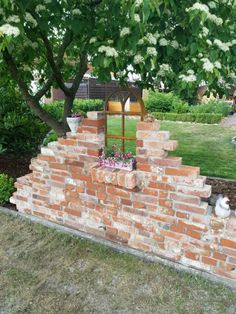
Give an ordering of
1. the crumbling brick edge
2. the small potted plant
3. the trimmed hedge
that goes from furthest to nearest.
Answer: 1. the trimmed hedge
2. the small potted plant
3. the crumbling brick edge

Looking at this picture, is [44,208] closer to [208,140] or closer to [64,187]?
[64,187]

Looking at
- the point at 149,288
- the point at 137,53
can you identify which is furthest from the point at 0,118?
the point at 149,288

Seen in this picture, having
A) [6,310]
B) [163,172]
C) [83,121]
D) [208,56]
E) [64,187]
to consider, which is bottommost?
[6,310]

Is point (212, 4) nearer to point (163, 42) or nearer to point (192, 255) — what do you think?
point (163, 42)

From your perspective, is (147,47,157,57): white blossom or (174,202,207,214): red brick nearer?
(147,47,157,57): white blossom

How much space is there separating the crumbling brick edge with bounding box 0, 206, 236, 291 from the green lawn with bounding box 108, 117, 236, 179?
3.61 meters

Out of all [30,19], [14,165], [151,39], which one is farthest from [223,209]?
[14,165]

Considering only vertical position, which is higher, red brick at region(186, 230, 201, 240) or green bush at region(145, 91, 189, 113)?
green bush at region(145, 91, 189, 113)

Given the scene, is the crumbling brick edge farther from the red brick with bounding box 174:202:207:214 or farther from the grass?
the red brick with bounding box 174:202:207:214

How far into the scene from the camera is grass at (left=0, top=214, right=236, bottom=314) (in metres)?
3.09

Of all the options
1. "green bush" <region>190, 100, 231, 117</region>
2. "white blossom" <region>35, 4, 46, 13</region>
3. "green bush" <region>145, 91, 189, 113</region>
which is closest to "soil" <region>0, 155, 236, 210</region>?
"white blossom" <region>35, 4, 46, 13</region>

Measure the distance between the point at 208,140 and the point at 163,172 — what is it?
329 inches

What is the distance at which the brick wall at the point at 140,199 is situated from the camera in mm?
3428

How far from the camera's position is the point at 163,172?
11.7ft
